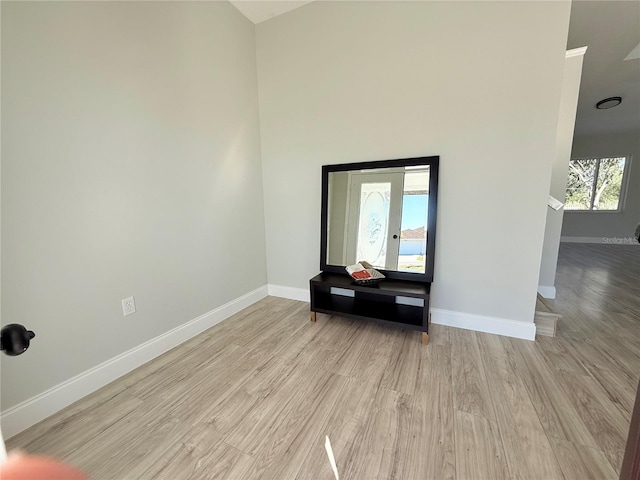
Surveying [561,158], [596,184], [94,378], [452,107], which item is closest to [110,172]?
[94,378]

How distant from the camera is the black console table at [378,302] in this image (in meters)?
1.91

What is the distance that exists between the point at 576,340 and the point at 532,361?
1.90 ft

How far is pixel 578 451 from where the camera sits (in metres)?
1.10

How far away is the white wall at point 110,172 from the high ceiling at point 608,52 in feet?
Result: 10.2

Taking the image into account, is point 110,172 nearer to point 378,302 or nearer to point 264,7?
point 264,7

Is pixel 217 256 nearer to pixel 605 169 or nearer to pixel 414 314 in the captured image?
pixel 414 314

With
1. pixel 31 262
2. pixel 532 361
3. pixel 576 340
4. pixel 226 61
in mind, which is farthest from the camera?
pixel 226 61

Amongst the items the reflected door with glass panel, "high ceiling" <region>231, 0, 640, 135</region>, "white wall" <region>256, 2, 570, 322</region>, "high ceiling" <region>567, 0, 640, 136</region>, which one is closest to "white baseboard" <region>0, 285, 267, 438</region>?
the reflected door with glass panel

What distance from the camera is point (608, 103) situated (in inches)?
167

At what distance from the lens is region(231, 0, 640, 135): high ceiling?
2.22 meters

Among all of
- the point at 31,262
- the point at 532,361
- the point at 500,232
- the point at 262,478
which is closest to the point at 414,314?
the point at 532,361

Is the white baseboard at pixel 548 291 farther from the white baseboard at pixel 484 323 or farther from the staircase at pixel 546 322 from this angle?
the white baseboard at pixel 484 323

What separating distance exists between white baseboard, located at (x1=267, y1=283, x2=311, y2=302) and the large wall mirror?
1.50 feet

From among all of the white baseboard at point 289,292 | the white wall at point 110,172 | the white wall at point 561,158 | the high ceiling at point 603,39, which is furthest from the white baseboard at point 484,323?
the high ceiling at point 603,39
